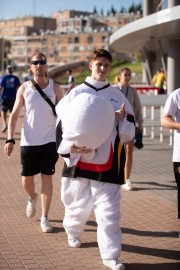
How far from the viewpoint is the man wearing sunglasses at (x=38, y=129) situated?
654cm

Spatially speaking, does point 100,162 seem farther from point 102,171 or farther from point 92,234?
Result: point 92,234

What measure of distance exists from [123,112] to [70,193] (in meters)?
0.92

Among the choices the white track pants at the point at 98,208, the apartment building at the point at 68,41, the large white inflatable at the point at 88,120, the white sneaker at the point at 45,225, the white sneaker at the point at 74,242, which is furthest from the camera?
the apartment building at the point at 68,41

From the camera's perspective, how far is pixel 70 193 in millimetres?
5719

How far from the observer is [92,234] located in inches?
255

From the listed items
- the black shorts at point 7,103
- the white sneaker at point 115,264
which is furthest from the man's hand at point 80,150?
the black shorts at point 7,103

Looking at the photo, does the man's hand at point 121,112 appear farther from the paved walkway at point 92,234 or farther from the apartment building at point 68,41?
the apartment building at point 68,41

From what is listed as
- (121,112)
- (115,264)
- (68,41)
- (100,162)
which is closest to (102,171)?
(100,162)

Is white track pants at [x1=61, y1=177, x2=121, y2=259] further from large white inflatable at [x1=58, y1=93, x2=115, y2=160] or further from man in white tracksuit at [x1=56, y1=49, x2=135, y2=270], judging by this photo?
large white inflatable at [x1=58, y1=93, x2=115, y2=160]

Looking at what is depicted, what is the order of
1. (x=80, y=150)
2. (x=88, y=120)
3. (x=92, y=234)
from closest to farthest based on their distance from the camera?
1. (x=88, y=120)
2. (x=80, y=150)
3. (x=92, y=234)

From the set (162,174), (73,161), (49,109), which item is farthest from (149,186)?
(73,161)

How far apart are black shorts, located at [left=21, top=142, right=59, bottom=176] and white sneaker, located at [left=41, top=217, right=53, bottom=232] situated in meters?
0.51

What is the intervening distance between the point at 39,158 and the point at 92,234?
3.26 ft

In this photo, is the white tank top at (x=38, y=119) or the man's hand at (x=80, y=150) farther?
the white tank top at (x=38, y=119)
